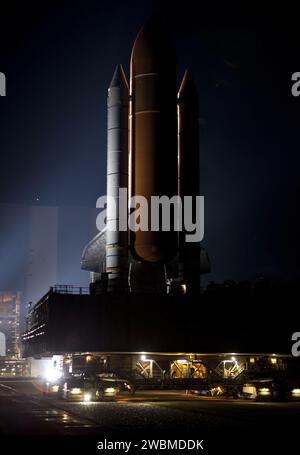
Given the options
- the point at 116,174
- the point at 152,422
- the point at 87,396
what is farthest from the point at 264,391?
the point at 116,174

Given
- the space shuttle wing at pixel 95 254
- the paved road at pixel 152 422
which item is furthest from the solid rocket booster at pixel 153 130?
the paved road at pixel 152 422

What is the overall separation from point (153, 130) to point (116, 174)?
5247 mm

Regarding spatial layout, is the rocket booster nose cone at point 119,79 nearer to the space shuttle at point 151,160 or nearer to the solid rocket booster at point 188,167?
the space shuttle at point 151,160

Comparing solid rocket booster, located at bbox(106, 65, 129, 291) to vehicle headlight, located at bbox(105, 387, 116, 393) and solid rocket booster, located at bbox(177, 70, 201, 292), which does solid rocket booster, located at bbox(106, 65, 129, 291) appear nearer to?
solid rocket booster, located at bbox(177, 70, 201, 292)

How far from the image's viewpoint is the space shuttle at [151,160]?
55906 mm

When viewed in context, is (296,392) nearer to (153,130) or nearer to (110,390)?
(110,390)

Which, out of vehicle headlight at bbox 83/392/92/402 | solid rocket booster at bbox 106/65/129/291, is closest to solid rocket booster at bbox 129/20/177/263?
solid rocket booster at bbox 106/65/129/291

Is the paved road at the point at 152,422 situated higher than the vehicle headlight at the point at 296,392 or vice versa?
the paved road at the point at 152,422

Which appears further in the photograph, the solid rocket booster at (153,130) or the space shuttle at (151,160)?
the space shuttle at (151,160)

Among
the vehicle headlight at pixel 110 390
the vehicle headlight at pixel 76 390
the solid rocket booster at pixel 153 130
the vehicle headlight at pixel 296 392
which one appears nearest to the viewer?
the vehicle headlight at pixel 76 390

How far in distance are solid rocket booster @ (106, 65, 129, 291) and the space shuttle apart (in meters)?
0.08

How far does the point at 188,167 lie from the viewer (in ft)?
199

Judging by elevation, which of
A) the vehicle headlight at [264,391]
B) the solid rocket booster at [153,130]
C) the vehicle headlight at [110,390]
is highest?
the solid rocket booster at [153,130]
